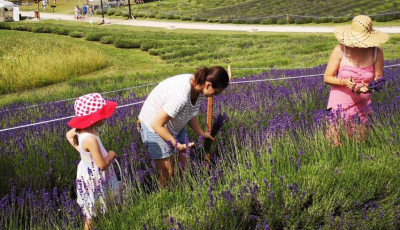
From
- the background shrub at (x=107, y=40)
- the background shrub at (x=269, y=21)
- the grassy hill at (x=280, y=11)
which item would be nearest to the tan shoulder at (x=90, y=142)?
the background shrub at (x=107, y=40)

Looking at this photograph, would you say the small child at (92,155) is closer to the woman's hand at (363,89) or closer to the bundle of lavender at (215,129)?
the bundle of lavender at (215,129)

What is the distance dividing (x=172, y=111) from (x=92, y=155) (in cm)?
64

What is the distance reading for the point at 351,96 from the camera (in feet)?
13.8

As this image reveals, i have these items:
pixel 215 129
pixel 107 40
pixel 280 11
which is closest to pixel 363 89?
pixel 215 129

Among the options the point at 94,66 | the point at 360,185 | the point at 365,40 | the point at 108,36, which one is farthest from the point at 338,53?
the point at 108,36

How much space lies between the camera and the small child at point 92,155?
317 centimetres

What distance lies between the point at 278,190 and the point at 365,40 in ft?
5.43

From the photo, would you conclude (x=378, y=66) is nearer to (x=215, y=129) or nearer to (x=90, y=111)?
(x=215, y=129)

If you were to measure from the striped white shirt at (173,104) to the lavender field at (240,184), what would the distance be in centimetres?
31

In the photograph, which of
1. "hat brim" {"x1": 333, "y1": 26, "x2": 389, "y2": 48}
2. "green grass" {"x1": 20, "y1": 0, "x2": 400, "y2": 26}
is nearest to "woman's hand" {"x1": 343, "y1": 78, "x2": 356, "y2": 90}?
"hat brim" {"x1": 333, "y1": 26, "x2": 389, "y2": 48}

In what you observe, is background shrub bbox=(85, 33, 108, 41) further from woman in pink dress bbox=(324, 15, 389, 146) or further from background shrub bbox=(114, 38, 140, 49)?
woman in pink dress bbox=(324, 15, 389, 146)

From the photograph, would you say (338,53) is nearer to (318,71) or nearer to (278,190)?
(278,190)

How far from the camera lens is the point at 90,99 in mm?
3334

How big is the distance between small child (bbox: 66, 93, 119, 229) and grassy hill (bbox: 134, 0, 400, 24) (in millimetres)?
21483
